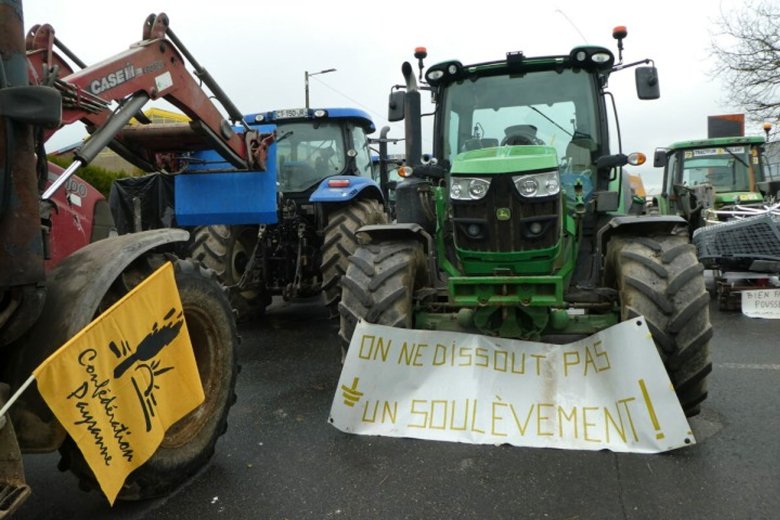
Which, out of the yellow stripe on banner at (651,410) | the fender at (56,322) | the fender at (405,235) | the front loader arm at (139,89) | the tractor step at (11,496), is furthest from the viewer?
the fender at (405,235)

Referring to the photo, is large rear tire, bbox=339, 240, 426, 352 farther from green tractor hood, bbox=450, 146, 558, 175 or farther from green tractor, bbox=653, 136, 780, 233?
green tractor, bbox=653, 136, 780, 233

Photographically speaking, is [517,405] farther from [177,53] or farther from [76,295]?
[177,53]

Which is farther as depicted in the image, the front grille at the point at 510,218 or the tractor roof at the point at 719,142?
the tractor roof at the point at 719,142

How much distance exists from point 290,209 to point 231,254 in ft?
2.80

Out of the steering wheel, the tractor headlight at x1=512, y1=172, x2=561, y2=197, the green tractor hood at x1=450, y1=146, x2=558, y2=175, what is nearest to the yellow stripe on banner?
the tractor headlight at x1=512, y1=172, x2=561, y2=197

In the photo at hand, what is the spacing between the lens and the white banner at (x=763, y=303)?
6.21 metres

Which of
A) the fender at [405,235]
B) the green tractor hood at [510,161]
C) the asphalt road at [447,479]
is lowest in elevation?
the asphalt road at [447,479]

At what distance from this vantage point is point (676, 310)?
11.0 feet

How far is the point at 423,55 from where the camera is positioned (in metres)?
4.86

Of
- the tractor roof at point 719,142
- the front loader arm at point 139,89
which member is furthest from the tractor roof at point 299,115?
the tractor roof at point 719,142

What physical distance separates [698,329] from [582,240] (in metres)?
1.30

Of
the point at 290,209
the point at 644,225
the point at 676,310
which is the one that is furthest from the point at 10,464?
the point at 290,209

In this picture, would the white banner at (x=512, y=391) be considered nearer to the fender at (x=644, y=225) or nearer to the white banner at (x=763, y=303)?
the fender at (x=644, y=225)

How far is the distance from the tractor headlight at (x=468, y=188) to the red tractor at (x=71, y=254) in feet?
5.30
